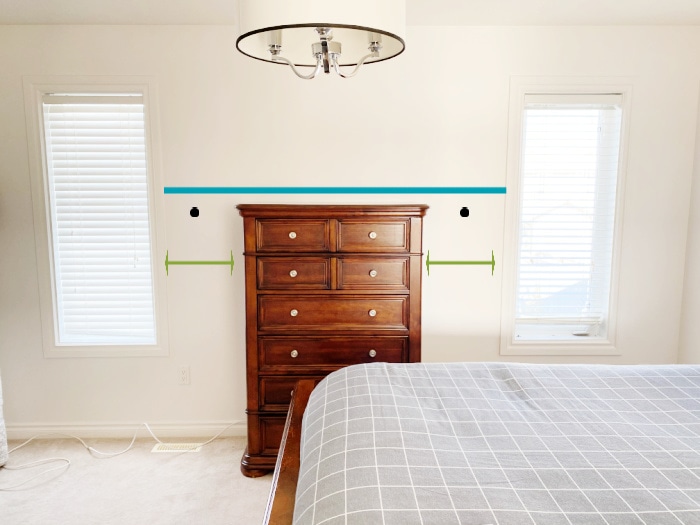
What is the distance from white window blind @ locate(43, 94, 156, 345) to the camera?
2.80m

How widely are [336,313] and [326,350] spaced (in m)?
0.21

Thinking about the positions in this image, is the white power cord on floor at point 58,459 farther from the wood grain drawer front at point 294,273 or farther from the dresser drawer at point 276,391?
the wood grain drawer front at point 294,273

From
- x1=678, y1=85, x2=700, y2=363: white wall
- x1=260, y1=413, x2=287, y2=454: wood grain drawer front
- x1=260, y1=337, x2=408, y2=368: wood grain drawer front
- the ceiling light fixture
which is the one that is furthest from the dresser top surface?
x1=678, y1=85, x2=700, y2=363: white wall

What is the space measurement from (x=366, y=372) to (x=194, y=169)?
1.73 meters

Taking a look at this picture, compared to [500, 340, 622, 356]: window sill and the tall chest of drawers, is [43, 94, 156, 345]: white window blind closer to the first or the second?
the tall chest of drawers

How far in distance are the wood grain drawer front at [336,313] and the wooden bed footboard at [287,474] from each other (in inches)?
25.3

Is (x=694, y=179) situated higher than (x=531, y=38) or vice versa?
(x=531, y=38)

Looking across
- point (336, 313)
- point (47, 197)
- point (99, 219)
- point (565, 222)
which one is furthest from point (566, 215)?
point (47, 197)

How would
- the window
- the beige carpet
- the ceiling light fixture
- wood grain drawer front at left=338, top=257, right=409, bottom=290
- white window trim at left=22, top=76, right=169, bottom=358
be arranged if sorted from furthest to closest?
the window, white window trim at left=22, top=76, right=169, bottom=358, wood grain drawer front at left=338, top=257, right=409, bottom=290, the beige carpet, the ceiling light fixture

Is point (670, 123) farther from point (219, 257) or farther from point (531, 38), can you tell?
point (219, 257)

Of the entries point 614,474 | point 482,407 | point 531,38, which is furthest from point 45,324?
point 531,38

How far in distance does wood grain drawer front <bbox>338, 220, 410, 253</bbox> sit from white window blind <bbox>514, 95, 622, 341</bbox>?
0.87 m

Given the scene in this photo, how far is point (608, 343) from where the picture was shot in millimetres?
2969

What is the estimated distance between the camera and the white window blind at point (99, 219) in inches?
110
